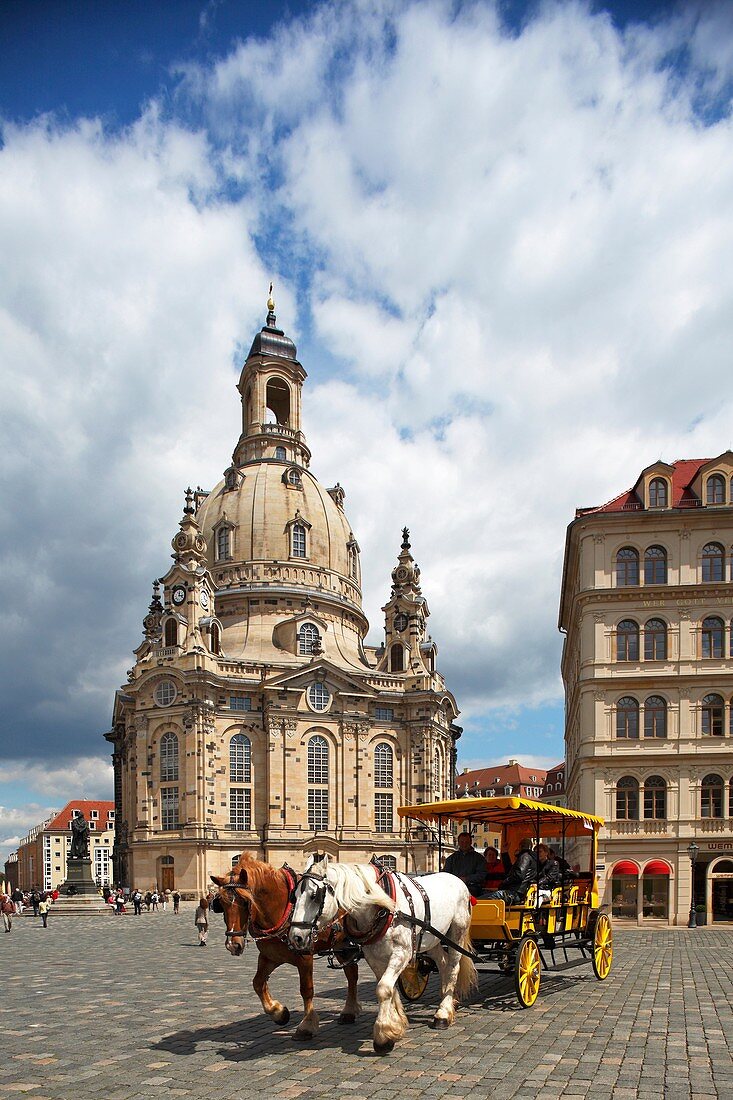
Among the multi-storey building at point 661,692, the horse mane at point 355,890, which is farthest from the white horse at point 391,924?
the multi-storey building at point 661,692

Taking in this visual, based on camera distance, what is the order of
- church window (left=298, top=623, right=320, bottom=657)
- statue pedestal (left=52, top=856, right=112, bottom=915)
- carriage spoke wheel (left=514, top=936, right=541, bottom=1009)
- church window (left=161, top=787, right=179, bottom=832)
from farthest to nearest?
church window (left=298, top=623, right=320, bottom=657), church window (left=161, top=787, right=179, bottom=832), statue pedestal (left=52, top=856, right=112, bottom=915), carriage spoke wheel (left=514, top=936, right=541, bottom=1009)

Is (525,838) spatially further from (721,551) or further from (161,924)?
(161,924)

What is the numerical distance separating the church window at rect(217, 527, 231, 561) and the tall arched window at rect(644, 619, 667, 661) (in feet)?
152

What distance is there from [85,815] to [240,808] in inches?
2891

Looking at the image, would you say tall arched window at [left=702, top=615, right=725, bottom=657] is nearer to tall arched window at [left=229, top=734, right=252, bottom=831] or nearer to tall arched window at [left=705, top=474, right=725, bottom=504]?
tall arched window at [left=705, top=474, right=725, bottom=504]

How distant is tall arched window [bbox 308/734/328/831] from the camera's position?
6931cm

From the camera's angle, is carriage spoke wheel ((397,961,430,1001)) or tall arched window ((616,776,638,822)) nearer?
carriage spoke wheel ((397,961,430,1001))

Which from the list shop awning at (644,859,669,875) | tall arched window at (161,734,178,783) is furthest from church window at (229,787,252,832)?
shop awning at (644,859,669,875)

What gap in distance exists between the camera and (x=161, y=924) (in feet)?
140

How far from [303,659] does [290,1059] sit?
62.9 meters

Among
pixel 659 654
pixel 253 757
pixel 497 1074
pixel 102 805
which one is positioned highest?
pixel 659 654

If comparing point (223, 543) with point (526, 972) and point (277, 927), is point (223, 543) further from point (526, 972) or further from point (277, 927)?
point (277, 927)

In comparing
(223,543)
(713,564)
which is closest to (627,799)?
(713,564)

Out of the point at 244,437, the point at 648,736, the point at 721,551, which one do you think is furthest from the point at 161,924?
the point at 244,437
